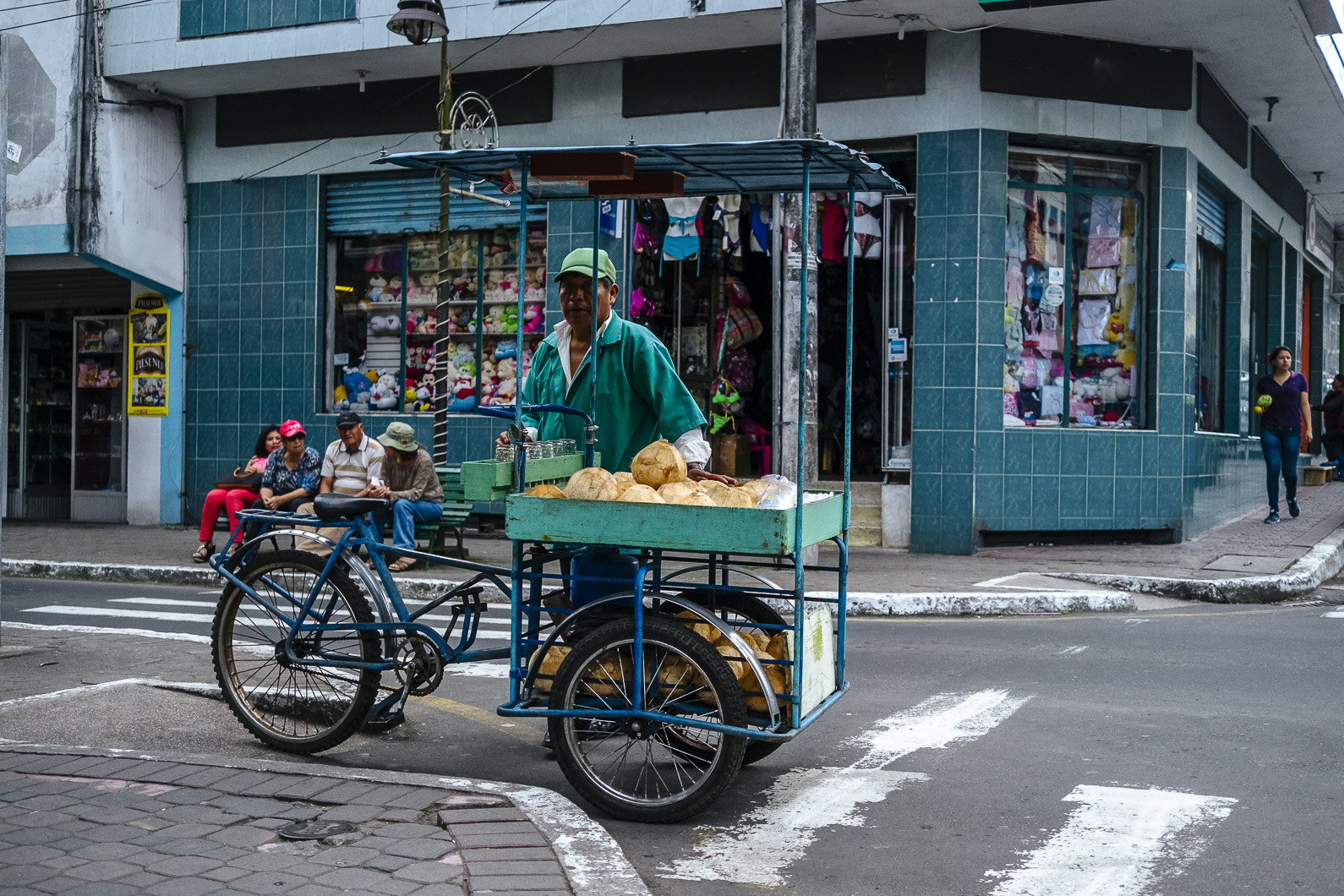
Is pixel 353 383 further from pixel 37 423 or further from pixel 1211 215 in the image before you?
pixel 1211 215

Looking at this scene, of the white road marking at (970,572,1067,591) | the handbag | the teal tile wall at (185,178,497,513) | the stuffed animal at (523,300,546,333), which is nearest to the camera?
the white road marking at (970,572,1067,591)

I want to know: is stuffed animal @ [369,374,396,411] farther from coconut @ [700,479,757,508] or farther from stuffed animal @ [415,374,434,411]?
coconut @ [700,479,757,508]

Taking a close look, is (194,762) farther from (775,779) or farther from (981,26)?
Result: (981,26)

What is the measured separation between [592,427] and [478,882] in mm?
2225

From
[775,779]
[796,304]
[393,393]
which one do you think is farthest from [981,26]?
[775,779]

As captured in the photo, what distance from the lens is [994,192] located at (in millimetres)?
12648

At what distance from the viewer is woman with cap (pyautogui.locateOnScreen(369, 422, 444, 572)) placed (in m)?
10.7

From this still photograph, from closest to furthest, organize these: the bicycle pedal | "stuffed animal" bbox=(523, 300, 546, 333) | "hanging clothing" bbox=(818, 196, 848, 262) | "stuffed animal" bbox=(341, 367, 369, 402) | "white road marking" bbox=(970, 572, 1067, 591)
→ the bicycle pedal
"white road marking" bbox=(970, 572, 1067, 591)
"hanging clothing" bbox=(818, 196, 848, 262)
"stuffed animal" bbox=(523, 300, 546, 333)
"stuffed animal" bbox=(341, 367, 369, 402)

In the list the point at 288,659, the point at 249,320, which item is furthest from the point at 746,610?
the point at 249,320

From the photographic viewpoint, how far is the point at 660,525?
4.47 metres

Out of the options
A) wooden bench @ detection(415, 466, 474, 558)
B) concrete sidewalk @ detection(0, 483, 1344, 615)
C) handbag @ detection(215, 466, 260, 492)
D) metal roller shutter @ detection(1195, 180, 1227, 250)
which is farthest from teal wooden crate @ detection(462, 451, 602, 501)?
metal roller shutter @ detection(1195, 180, 1227, 250)

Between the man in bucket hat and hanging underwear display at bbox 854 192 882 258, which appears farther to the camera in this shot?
hanging underwear display at bbox 854 192 882 258

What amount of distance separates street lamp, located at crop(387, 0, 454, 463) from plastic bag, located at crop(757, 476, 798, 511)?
6.52 m

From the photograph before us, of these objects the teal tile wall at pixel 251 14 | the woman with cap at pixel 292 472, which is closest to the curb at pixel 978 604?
the woman with cap at pixel 292 472
